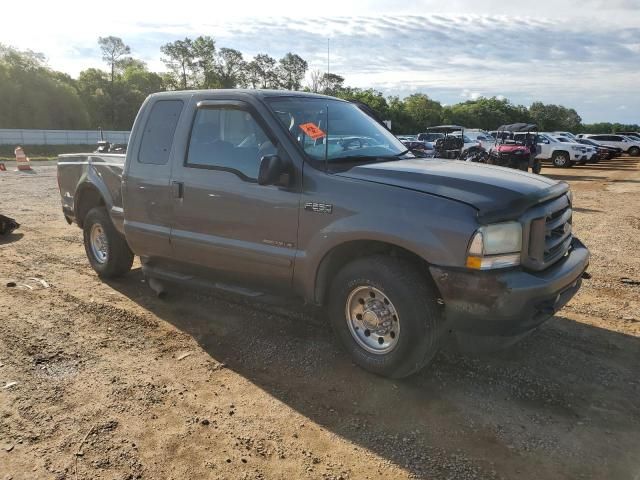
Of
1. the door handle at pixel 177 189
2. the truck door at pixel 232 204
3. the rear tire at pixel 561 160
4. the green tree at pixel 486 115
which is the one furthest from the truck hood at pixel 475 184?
the green tree at pixel 486 115

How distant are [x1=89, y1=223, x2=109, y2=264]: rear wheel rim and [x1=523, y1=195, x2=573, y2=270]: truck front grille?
4584 mm

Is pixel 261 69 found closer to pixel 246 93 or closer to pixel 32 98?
pixel 32 98

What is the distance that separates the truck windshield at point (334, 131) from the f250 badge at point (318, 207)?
0.36 meters

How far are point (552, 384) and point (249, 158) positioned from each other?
9.06 ft

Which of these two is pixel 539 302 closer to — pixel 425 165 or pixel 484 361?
pixel 484 361

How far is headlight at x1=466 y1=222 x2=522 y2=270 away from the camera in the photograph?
304 cm

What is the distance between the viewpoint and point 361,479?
2.66 meters

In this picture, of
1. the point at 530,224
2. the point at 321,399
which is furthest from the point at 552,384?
the point at 321,399

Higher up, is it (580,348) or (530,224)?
(530,224)

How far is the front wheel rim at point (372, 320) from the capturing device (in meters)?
3.52

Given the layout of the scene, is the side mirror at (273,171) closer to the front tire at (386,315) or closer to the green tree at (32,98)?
the front tire at (386,315)

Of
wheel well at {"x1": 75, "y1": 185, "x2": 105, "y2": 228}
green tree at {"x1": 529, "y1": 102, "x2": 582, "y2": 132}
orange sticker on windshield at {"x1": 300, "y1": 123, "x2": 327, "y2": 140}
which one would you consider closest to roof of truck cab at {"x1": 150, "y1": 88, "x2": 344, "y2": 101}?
orange sticker on windshield at {"x1": 300, "y1": 123, "x2": 327, "y2": 140}

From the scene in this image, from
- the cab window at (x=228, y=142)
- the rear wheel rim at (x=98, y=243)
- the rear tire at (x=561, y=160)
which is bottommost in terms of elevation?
the rear tire at (x=561, y=160)

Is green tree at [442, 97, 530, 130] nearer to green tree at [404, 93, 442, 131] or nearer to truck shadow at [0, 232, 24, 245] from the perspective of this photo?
green tree at [404, 93, 442, 131]
